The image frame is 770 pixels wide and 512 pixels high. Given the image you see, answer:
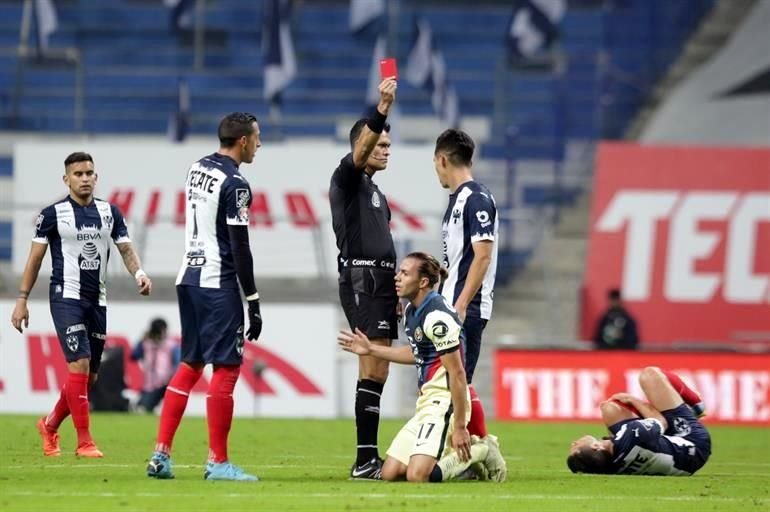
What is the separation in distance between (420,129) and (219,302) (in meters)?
19.2

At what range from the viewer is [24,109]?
97.9ft

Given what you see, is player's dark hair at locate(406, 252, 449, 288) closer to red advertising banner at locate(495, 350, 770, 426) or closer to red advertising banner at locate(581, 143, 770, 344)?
red advertising banner at locate(495, 350, 770, 426)

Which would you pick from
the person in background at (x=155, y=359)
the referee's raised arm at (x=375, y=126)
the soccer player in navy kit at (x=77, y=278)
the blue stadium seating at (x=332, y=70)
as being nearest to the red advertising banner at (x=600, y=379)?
the person in background at (x=155, y=359)

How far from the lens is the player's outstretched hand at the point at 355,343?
416 inches

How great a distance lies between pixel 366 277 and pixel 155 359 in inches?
472

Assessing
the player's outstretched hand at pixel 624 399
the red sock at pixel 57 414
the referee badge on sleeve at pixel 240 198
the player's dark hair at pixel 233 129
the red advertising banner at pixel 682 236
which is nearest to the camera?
the referee badge on sleeve at pixel 240 198

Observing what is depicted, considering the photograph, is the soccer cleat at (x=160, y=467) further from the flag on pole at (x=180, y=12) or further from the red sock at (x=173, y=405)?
the flag on pole at (x=180, y=12)

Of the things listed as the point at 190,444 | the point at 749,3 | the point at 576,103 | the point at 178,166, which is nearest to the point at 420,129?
the point at 576,103

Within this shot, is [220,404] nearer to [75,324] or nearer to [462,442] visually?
[462,442]

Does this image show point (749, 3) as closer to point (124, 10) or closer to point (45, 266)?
point (124, 10)

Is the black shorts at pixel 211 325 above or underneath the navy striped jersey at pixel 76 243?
underneath

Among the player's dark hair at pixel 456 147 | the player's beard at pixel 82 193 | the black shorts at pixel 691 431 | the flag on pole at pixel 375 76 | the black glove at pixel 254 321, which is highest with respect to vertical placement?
the flag on pole at pixel 375 76

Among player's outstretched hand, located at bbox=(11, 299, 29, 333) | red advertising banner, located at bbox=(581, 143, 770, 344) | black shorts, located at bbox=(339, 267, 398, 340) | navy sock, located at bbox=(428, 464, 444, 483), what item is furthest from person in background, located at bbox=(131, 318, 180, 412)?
navy sock, located at bbox=(428, 464, 444, 483)

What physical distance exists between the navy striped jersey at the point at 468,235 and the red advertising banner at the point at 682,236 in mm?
14744
